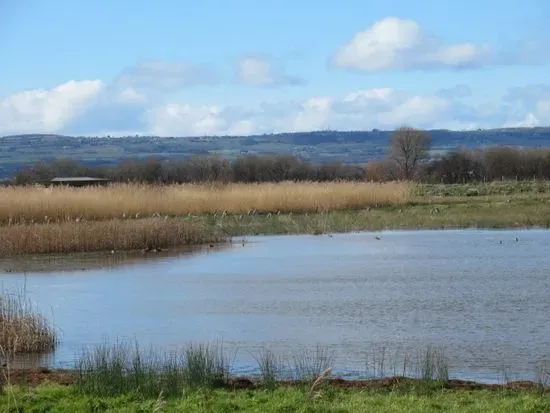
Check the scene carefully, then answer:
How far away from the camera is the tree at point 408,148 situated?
9388cm

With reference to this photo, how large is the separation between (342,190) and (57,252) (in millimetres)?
15439

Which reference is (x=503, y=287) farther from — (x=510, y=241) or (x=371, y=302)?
(x=510, y=241)

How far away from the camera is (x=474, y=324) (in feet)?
54.9

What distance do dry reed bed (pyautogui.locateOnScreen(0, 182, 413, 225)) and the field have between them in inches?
1.4

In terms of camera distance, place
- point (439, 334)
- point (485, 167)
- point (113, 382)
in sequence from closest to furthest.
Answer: point (113, 382) < point (439, 334) < point (485, 167)

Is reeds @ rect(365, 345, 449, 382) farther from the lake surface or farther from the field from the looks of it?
the field

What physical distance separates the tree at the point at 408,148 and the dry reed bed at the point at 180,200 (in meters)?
46.2

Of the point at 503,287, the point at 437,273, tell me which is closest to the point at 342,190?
the point at 437,273

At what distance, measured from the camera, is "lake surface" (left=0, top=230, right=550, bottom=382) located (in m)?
15.3

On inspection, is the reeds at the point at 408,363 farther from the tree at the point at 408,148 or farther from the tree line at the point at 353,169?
A: the tree at the point at 408,148

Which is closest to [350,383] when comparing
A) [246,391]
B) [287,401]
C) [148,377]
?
[246,391]

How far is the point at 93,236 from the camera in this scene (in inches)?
1267

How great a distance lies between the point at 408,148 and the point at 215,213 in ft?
177

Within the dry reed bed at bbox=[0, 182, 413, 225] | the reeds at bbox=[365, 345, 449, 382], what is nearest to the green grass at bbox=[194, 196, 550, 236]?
the dry reed bed at bbox=[0, 182, 413, 225]
